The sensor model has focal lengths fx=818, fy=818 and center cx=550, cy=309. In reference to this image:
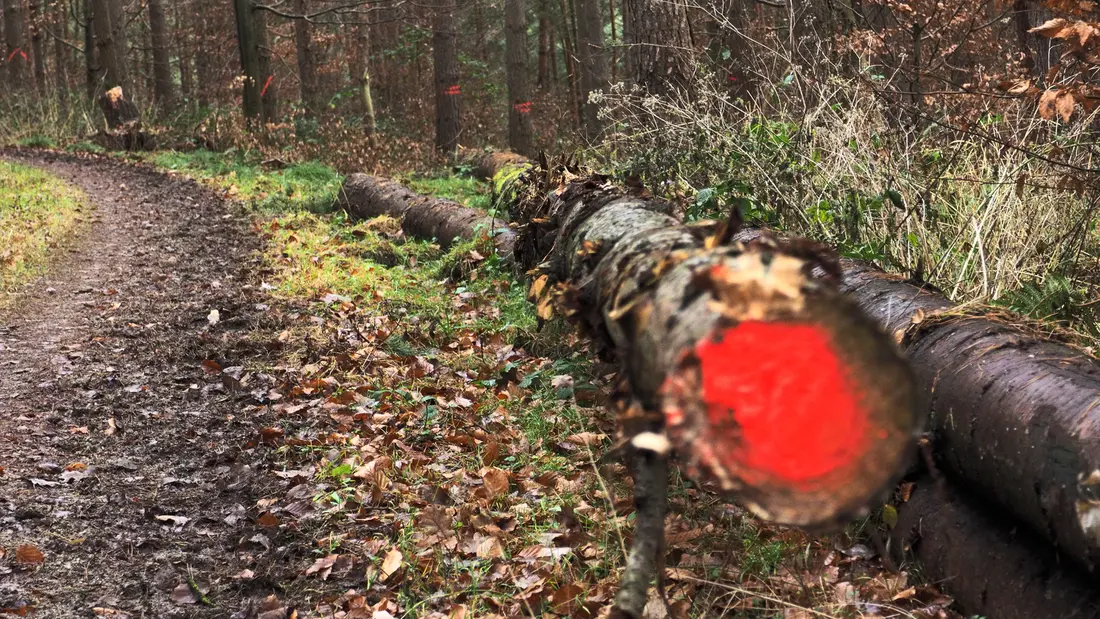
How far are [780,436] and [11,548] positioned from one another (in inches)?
139

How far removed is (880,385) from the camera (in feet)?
4.89

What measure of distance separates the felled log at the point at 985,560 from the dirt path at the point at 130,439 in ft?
8.95

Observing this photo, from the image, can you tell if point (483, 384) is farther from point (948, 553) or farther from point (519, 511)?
point (948, 553)

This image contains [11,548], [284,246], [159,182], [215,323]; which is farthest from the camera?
[159,182]

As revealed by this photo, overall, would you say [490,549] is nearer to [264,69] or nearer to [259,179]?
[259,179]

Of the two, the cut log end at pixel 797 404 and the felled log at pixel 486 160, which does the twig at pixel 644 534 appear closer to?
the cut log end at pixel 797 404

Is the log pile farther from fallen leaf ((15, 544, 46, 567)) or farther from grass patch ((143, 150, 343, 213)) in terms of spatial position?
grass patch ((143, 150, 343, 213))

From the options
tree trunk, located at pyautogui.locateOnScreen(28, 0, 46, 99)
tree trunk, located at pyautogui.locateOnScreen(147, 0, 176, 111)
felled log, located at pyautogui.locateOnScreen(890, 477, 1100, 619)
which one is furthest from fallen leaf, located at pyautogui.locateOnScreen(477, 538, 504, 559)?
tree trunk, located at pyautogui.locateOnScreen(28, 0, 46, 99)

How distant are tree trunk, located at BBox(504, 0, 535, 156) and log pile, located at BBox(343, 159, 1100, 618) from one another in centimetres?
1048

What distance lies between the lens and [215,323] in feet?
21.1

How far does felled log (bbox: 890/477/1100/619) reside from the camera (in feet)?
8.96

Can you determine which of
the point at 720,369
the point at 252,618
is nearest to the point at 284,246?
the point at 252,618

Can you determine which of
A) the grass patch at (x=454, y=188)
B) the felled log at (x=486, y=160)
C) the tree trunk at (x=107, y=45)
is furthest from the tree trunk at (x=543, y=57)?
the grass patch at (x=454, y=188)

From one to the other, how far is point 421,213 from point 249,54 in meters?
8.81
